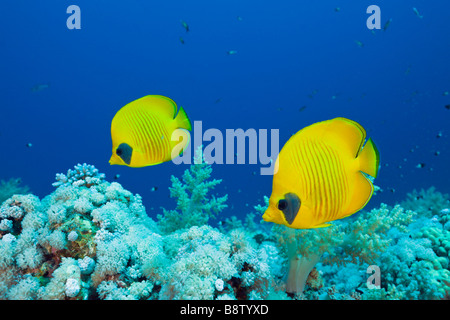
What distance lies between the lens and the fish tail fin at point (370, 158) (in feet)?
4.72

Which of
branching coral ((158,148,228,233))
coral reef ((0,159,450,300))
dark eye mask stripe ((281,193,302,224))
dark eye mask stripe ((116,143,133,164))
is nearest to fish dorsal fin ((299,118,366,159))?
dark eye mask stripe ((281,193,302,224))

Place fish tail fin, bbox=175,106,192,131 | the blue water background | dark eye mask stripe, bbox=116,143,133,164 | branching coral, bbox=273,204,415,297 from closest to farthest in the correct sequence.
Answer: dark eye mask stripe, bbox=116,143,133,164, fish tail fin, bbox=175,106,192,131, branching coral, bbox=273,204,415,297, the blue water background

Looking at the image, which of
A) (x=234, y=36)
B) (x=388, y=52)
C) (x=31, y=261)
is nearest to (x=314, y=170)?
(x=31, y=261)

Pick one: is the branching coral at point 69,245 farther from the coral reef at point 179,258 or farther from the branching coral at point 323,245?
the branching coral at point 323,245

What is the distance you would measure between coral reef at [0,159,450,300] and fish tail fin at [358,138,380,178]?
1561mm

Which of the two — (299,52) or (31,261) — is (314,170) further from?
(299,52)

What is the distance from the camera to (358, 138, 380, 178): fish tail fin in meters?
1.44

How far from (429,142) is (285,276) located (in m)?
81.1

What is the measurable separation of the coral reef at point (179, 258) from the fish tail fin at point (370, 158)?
1561 millimetres

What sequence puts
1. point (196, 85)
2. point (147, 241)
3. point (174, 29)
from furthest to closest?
point (196, 85) < point (174, 29) < point (147, 241)

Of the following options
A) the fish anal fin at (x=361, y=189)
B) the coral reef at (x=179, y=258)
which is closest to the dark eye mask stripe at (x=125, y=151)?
the coral reef at (x=179, y=258)

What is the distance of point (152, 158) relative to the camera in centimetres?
211

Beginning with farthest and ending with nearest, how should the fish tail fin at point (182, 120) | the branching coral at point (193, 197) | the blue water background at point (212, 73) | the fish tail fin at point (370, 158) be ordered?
the blue water background at point (212, 73), the branching coral at point (193, 197), the fish tail fin at point (182, 120), the fish tail fin at point (370, 158)

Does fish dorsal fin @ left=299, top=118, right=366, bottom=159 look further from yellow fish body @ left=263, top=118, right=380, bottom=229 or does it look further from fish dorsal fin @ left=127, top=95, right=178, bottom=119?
fish dorsal fin @ left=127, top=95, right=178, bottom=119
